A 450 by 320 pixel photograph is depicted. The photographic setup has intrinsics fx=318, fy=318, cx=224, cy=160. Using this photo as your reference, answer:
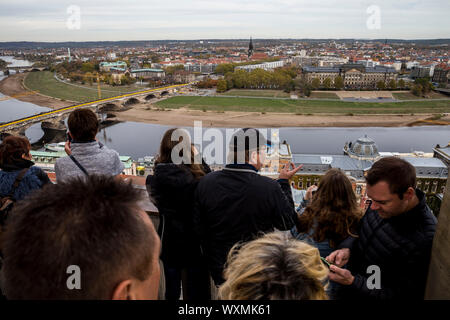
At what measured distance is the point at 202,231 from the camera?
127cm

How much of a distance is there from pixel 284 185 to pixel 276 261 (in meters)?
0.83

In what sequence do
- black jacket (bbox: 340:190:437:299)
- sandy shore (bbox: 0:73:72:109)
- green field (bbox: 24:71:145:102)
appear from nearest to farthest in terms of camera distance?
black jacket (bbox: 340:190:437:299) → sandy shore (bbox: 0:73:72:109) → green field (bbox: 24:71:145:102)

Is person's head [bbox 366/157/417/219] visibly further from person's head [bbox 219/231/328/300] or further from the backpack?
the backpack

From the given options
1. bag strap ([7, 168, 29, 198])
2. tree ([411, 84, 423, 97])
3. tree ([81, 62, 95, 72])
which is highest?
tree ([81, 62, 95, 72])

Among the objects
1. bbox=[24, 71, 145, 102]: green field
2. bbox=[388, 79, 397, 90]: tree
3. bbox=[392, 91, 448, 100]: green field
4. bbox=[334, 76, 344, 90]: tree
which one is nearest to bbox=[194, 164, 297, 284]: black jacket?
bbox=[24, 71, 145, 102]: green field

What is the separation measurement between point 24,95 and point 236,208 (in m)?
37.2

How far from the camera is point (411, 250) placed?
1.03 m

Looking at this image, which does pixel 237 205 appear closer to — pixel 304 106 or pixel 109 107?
pixel 304 106

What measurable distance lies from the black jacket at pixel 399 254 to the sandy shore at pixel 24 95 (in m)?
30.6

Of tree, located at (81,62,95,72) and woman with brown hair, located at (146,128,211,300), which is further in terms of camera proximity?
tree, located at (81,62,95,72)

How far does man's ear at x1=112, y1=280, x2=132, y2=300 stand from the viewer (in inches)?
19.0

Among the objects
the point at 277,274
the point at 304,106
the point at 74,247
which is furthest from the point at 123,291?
the point at 304,106

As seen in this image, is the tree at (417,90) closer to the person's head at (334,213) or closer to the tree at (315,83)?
the tree at (315,83)
